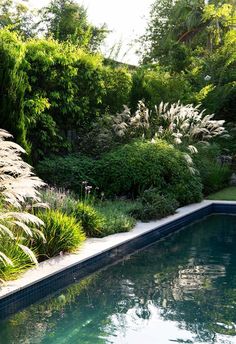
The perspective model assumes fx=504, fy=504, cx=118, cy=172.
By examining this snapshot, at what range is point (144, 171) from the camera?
8977 mm

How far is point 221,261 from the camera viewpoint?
628 centimetres

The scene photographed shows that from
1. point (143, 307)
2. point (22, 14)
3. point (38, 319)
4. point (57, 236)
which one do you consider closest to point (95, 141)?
point (57, 236)

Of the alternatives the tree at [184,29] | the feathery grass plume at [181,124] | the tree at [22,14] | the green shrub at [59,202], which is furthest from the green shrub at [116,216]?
the tree at [22,14]

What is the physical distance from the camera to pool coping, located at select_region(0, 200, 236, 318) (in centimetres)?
436

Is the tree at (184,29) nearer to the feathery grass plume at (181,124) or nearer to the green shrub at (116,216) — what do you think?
the feathery grass plume at (181,124)

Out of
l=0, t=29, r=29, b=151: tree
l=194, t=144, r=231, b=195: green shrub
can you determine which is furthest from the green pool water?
l=194, t=144, r=231, b=195: green shrub

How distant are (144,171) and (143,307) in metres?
4.59

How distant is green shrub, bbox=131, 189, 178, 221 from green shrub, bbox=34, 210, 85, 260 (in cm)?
219

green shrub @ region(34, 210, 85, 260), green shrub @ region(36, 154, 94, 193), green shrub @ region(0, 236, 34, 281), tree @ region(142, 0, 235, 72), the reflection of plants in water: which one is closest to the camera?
the reflection of plants in water

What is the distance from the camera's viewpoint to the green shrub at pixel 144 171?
8.96 meters

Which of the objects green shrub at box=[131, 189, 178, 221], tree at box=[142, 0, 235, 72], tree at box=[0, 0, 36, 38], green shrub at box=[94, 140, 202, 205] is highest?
tree at box=[142, 0, 235, 72]

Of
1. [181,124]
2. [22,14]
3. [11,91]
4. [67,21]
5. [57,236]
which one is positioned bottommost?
[57,236]

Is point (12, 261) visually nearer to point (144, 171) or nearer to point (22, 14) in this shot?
point (144, 171)

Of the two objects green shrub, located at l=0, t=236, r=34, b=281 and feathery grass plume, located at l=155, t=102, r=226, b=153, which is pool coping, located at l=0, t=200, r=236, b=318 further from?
feathery grass plume, located at l=155, t=102, r=226, b=153
